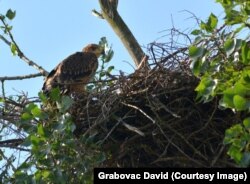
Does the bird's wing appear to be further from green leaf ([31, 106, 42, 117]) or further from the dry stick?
green leaf ([31, 106, 42, 117])

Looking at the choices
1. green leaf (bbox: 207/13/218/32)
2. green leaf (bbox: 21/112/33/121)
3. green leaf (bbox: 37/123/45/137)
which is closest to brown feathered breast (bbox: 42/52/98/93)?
green leaf (bbox: 21/112/33/121)

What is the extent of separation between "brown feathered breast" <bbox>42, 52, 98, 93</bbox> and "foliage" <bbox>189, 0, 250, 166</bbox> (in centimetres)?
224

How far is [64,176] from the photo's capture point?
201 inches

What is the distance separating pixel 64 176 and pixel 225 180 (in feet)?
3.45

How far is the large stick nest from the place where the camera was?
19.5 ft

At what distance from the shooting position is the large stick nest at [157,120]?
595 centimetres

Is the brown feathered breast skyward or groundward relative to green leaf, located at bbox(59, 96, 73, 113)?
skyward

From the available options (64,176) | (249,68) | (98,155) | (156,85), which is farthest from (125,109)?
(249,68)

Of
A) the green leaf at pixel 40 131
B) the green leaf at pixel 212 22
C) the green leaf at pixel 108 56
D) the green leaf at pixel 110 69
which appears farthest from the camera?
the green leaf at pixel 108 56

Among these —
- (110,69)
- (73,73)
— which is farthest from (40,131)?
(73,73)

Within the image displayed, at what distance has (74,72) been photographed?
7.64 metres
